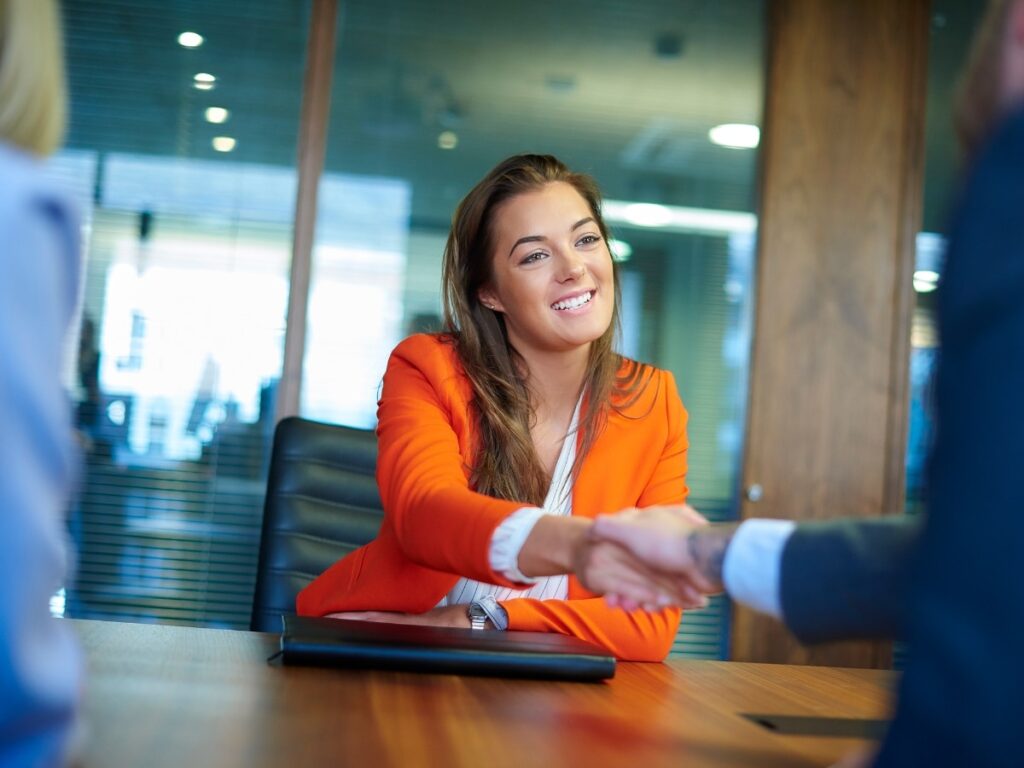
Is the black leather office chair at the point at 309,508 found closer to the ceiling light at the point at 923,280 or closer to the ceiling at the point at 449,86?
the ceiling at the point at 449,86

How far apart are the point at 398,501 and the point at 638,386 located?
0.63 meters

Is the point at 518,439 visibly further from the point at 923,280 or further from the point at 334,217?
the point at 923,280

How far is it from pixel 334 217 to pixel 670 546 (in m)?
2.59

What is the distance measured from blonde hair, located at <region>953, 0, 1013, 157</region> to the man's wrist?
1.84ft

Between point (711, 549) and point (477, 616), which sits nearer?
point (711, 549)

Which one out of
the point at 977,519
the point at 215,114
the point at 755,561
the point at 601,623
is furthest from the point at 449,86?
the point at 977,519

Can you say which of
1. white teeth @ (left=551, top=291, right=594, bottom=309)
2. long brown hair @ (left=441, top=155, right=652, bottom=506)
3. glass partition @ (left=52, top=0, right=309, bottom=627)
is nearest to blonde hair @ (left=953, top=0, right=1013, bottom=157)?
long brown hair @ (left=441, top=155, right=652, bottom=506)

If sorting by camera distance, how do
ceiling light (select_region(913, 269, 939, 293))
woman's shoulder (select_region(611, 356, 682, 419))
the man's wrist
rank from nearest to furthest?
the man's wrist
woman's shoulder (select_region(611, 356, 682, 419))
ceiling light (select_region(913, 269, 939, 293))

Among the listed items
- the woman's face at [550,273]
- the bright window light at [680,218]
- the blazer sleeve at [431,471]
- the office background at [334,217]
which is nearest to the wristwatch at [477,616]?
the blazer sleeve at [431,471]

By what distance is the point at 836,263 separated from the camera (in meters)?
3.84

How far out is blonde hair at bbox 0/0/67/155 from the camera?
2.35ft

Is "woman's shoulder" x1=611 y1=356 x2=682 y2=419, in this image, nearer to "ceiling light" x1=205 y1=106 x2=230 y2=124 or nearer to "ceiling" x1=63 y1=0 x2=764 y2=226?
"ceiling" x1=63 y1=0 x2=764 y2=226

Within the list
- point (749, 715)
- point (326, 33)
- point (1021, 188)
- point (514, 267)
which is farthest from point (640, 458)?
point (326, 33)

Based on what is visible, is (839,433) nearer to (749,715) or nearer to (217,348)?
(217,348)
